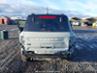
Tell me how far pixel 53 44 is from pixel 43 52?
0.54m

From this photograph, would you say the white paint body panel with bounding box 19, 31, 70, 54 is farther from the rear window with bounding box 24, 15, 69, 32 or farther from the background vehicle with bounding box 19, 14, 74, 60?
the rear window with bounding box 24, 15, 69, 32

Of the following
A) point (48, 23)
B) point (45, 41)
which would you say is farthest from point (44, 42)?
point (48, 23)

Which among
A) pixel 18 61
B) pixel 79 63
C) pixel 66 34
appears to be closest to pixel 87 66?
pixel 79 63

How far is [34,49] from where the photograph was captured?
12000 mm

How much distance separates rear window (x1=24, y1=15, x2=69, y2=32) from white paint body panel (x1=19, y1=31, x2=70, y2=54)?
444 millimetres

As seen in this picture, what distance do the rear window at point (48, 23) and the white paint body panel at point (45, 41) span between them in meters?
0.44

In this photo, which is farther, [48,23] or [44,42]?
[48,23]

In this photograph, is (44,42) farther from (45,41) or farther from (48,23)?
(48,23)

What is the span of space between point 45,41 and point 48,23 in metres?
1.06

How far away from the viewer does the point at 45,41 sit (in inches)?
470

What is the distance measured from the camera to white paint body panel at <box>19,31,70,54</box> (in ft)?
39.0

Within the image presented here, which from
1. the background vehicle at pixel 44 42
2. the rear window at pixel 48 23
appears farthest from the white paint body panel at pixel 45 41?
the rear window at pixel 48 23

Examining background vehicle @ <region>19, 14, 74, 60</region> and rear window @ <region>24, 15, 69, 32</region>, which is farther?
rear window @ <region>24, 15, 69, 32</region>

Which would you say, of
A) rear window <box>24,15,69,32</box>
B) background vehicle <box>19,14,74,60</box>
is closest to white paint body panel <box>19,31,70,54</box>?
background vehicle <box>19,14,74,60</box>
